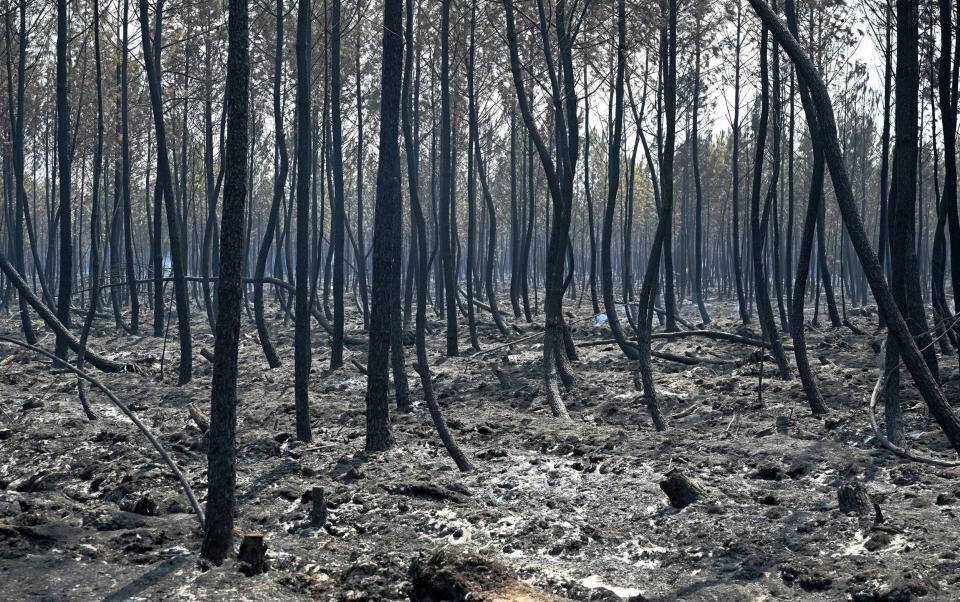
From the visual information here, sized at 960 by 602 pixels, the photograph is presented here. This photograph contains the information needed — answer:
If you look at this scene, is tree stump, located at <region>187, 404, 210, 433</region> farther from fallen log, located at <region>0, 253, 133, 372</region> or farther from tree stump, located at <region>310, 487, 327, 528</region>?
tree stump, located at <region>310, 487, 327, 528</region>

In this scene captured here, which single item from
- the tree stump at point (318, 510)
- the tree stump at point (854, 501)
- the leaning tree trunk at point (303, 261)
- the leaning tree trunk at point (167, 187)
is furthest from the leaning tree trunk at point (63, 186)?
the tree stump at point (854, 501)

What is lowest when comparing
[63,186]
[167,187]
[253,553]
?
[253,553]

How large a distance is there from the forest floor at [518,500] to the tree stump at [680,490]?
76 millimetres

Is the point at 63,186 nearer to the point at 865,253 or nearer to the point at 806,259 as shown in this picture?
the point at 806,259

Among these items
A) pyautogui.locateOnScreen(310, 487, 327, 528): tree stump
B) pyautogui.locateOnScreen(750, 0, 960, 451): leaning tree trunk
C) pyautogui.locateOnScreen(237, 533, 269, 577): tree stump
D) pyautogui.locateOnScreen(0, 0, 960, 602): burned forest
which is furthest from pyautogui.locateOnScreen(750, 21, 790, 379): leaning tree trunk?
pyautogui.locateOnScreen(237, 533, 269, 577): tree stump

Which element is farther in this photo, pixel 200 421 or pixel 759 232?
pixel 759 232

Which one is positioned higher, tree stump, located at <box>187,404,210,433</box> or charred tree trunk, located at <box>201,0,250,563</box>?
charred tree trunk, located at <box>201,0,250,563</box>

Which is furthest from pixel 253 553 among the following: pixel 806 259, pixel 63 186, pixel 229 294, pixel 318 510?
pixel 63 186

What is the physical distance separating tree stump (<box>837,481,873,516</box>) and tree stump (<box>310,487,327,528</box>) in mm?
3269

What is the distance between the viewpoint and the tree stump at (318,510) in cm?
563

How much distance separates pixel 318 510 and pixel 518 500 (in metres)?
1.45

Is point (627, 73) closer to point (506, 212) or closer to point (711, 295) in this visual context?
point (711, 295)

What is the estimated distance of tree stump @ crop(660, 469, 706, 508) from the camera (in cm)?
580

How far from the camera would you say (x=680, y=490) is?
19.1 ft
